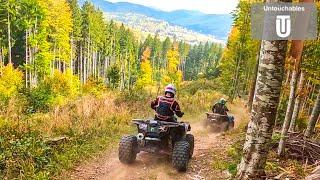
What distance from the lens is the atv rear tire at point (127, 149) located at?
33.4ft

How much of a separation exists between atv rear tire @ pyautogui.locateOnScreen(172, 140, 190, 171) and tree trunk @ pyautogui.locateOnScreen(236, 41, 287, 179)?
2065 millimetres

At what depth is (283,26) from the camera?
805 centimetres

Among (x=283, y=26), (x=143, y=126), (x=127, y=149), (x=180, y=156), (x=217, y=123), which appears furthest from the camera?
(x=217, y=123)

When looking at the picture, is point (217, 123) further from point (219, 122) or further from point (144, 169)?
point (144, 169)

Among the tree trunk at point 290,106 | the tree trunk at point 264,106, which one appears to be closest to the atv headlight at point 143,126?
the tree trunk at point 264,106

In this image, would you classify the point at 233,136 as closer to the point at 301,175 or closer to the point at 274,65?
the point at 301,175

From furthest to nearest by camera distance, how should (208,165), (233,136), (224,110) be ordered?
(224,110), (233,136), (208,165)

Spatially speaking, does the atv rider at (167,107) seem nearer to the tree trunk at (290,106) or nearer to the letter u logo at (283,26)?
the tree trunk at (290,106)

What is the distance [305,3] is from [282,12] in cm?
236

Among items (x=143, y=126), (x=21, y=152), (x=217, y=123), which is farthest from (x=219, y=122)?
(x=21, y=152)

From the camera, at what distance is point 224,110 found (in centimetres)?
1873

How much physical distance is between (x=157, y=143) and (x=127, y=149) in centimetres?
85

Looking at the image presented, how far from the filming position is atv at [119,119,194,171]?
998 cm

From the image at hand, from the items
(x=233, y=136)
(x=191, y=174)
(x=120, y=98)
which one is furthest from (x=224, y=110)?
(x=191, y=174)
